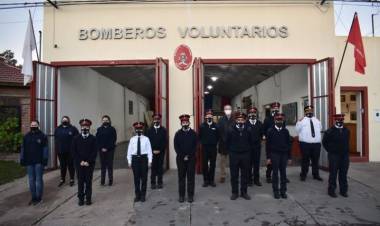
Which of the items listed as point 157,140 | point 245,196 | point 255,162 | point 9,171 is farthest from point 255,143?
point 9,171

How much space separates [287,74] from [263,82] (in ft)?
12.6

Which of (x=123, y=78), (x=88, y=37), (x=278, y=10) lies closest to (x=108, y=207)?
(x=88, y=37)

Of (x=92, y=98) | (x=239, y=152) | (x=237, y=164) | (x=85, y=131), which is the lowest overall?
(x=237, y=164)

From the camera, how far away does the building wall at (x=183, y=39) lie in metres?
11.1

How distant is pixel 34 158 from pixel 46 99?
A: 13.2ft

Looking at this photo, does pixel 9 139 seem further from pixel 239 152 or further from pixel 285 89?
pixel 285 89

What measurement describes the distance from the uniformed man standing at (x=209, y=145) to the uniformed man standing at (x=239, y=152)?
3.70 ft

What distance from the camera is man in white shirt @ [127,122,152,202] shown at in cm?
714

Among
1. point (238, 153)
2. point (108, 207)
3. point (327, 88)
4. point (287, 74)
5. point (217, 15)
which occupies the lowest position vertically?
point (108, 207)

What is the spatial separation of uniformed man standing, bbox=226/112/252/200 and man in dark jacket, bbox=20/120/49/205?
12.8 feet

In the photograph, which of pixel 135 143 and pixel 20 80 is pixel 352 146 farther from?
pixel 20 80

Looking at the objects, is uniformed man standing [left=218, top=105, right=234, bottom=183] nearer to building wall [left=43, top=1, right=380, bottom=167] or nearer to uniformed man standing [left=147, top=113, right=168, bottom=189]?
uniformed man standing [left=147, top=113, right=168, bottom=189]

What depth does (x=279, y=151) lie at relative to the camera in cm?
730

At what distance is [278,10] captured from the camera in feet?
36.6
